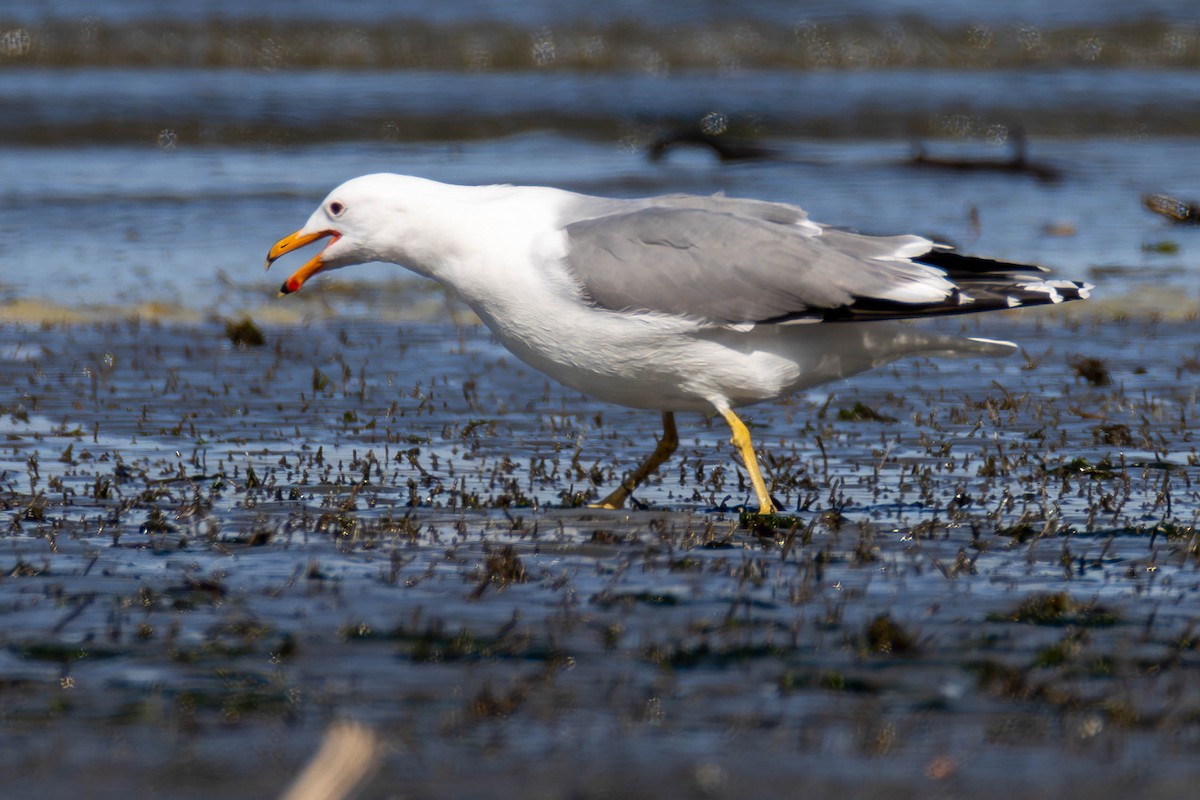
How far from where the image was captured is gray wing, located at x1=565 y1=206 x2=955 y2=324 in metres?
6.21

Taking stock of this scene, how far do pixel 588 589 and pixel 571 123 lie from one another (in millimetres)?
17225

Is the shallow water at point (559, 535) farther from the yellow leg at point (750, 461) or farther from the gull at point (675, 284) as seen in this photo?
the gull at point (675, 284)

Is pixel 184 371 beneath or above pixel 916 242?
beneath

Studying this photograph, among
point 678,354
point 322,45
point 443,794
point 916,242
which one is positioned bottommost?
point 443,794

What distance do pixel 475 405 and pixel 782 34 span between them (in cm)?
2145

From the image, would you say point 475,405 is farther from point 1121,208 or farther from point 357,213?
point 1121,208

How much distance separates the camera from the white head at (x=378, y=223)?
6.48 m

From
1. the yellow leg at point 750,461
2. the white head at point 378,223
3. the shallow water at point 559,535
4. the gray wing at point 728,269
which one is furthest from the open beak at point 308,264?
the yellow leg at point 750,461

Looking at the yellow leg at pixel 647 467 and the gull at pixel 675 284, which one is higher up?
the gull at pixel 675 284

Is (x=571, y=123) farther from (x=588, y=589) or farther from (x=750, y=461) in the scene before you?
(x=588, y=589)

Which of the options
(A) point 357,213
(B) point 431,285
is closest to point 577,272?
(A) point 357,213

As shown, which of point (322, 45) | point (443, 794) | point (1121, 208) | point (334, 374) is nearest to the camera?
point (443, 794)

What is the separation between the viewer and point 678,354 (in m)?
6.33

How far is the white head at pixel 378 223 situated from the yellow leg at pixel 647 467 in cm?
110
